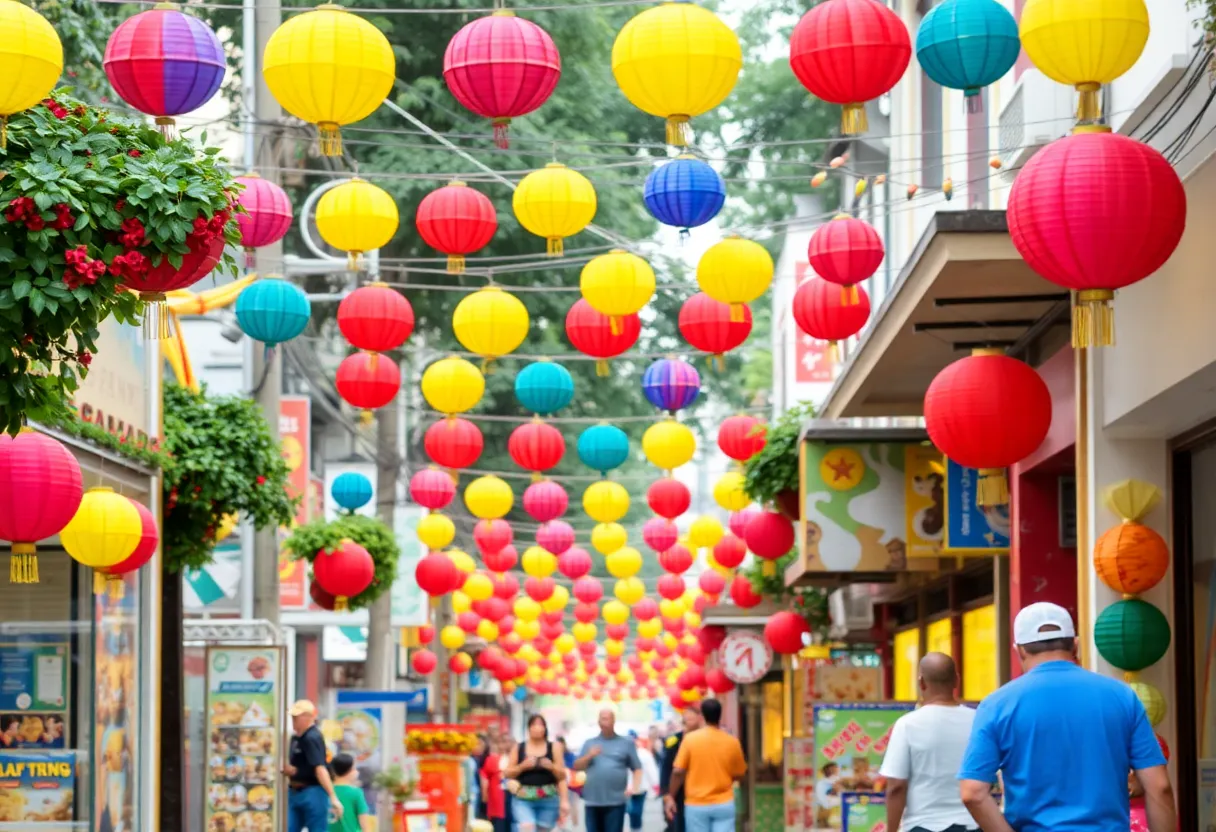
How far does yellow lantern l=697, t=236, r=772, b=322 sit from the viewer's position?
13984 millimetres

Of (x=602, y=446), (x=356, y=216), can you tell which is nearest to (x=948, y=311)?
(x=356, y=216)

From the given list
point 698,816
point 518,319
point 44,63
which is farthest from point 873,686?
point 44,63

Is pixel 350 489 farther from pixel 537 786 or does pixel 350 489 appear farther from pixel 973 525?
pixel 973 525

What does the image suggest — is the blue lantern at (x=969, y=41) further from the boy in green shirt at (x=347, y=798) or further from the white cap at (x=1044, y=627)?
the boy in green shirt at (x=347, y=798)

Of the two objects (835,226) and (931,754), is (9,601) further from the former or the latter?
(931,754)

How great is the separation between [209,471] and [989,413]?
314 inches

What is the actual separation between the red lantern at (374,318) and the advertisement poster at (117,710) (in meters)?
2.68

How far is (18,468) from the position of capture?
10227 millimetres

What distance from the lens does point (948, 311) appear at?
1234cm

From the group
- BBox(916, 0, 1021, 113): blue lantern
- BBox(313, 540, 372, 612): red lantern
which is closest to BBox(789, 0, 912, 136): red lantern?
BBox(916, 0, 1021, 113): blue lantern

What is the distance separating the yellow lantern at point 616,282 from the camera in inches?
566

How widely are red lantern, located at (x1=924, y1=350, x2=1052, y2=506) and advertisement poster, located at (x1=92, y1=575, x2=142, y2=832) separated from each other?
7372 millimetres

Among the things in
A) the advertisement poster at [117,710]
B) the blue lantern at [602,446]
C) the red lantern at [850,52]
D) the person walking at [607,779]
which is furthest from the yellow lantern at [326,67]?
the blue lantern at [602,446]

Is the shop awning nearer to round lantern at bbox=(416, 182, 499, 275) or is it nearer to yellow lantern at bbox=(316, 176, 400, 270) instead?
round lantern at bbox=(416, 182, 499, 275)
